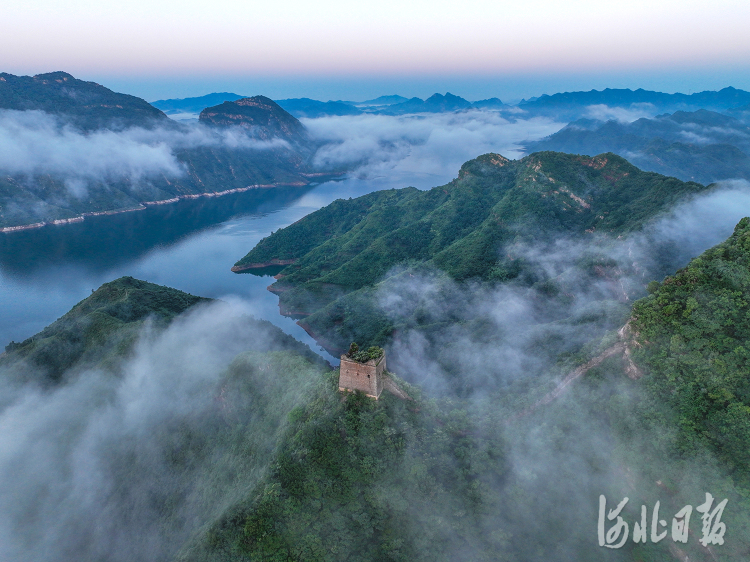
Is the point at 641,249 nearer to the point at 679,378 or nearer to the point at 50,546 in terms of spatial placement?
the point at 679,378

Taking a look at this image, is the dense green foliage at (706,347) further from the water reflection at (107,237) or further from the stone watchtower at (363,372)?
the water reflection at (107,237)

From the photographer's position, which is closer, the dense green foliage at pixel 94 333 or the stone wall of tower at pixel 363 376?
the stone wall of tower at pixel 363 376

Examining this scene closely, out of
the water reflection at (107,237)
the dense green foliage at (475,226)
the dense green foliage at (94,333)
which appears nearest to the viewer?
the dense green foliage at (94,333)

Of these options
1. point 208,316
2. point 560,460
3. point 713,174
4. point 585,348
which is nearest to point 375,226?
point 208,316

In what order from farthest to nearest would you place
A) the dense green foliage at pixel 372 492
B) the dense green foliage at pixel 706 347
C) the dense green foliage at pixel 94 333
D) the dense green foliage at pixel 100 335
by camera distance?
the dense green foliage at pixel 94 333
the dense green foliage at pixel 100 335
the dense green foliage at pixel 372 492
the dense green foliage at pixel 706 347

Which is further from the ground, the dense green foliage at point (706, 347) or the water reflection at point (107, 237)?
the dense green foliage at point (706, 347)

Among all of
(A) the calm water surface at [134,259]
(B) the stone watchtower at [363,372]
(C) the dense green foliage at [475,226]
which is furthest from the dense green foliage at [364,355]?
(A) the calm water surface at [134,259]
